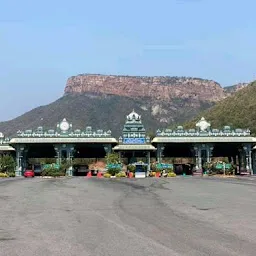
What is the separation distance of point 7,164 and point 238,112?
207 feet

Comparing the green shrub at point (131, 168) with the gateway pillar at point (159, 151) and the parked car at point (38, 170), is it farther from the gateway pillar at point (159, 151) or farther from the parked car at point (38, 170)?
the parked car at point (38, 170)

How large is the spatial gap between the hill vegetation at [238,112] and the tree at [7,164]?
5201 centimetres

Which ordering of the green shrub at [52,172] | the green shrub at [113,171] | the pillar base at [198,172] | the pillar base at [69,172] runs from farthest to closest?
1. the pillar base at [69,172]
2. the pillar base at [198,172]
3. the green shrub at [52,172]
4. the green shrub at [113,171]

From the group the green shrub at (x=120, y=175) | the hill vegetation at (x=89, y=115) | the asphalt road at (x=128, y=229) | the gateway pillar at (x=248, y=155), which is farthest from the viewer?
the hill vegetation at (x=89, y=115)

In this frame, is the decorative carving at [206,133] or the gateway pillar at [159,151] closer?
the decorative carving at [206,133]

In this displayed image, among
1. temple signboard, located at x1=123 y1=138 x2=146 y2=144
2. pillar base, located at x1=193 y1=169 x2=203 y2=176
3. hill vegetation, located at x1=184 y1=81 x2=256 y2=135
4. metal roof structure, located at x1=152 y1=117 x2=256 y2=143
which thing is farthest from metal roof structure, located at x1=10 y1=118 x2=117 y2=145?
hill vegetation, located at x1=184 y1=81 x2=256 y2=135

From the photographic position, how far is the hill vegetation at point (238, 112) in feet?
352

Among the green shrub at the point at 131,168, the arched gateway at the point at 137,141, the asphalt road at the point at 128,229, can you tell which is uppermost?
the arched gateway at the point at 137,141

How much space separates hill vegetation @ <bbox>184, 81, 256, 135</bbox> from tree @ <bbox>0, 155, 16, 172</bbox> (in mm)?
52007

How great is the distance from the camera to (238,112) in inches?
4486

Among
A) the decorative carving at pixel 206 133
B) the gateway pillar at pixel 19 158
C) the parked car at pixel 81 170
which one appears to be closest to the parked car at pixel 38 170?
the gateway pillar at pixel 19 158

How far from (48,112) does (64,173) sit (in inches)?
3646

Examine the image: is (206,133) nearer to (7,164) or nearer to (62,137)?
(62,137)

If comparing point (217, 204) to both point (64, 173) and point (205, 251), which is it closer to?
point (205, 251)
